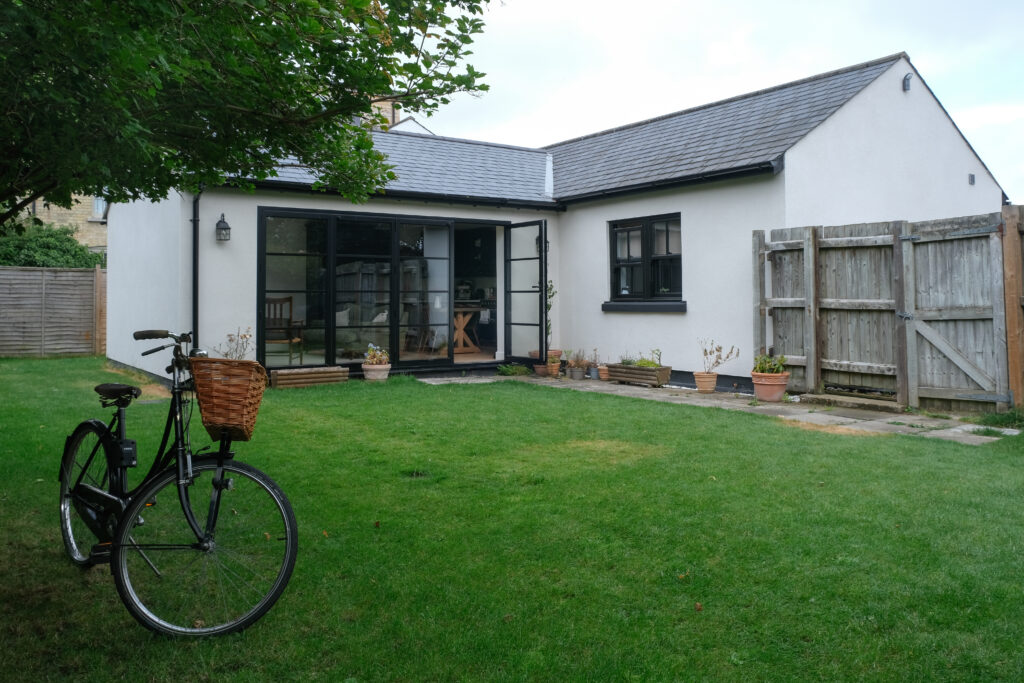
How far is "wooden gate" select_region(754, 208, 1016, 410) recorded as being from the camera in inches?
288

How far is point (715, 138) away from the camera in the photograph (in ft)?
35.9

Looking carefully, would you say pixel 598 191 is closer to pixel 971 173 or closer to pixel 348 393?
pixel 348 393

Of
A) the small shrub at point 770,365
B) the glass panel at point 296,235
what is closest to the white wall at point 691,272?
the small shrub at point 770,365

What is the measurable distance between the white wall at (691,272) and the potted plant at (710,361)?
9 cm

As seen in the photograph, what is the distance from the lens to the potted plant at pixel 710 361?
999 cm

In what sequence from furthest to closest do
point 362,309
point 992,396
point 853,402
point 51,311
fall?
point 51,311, point 362,309, point 853,402, point 992,396

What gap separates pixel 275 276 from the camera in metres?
10.7

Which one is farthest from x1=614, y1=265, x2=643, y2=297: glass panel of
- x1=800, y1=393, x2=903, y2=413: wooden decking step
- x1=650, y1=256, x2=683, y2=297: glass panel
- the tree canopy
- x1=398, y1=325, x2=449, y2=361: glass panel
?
the tree canopy

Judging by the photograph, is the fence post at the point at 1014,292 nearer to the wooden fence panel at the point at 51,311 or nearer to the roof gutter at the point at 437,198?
the roof gutter at the point at 437,198

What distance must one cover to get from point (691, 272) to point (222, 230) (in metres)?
6.50

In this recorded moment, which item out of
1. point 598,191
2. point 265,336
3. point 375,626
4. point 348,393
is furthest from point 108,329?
point 375,626

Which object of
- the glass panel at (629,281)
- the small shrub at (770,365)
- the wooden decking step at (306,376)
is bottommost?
the wooden decking step at (306,376)

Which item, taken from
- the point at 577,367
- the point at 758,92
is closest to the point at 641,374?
the point at 577,367

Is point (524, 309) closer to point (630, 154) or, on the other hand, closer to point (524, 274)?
point (524, 274)
